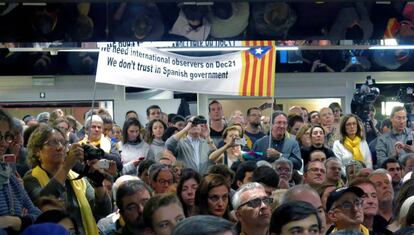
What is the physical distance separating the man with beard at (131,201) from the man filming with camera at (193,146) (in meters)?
3.78

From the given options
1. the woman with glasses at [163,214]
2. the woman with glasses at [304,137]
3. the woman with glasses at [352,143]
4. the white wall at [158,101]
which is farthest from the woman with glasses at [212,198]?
the white wall at [158,101]

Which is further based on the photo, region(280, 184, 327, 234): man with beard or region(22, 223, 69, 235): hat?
region(280, 184, 327, 234): man with beard

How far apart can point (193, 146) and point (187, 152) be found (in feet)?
0.36

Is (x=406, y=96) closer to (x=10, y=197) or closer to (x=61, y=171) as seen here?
(x=61, y=171)

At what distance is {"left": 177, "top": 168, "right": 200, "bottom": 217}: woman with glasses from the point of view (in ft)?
21.8

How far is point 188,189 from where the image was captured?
6.73 meters

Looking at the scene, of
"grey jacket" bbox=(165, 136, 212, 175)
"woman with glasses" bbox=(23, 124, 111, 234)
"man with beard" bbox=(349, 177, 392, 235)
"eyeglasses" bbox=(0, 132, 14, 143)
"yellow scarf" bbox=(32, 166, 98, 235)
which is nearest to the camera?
"eyeglasses" bbox=(0, 132, 14, 143)

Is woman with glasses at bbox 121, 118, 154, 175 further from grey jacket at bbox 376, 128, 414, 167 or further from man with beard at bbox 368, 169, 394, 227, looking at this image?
man with beard at bbox 368, 169, 394, 227

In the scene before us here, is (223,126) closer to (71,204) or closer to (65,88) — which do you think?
(71,204)

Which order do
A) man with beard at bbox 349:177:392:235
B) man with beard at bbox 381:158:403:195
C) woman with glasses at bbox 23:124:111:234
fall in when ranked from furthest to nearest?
man with beard at bbox 381:158:403:195 → man with beard at bbox 349:177:392:235 → woman with glasses at bbox 23:124:111:234

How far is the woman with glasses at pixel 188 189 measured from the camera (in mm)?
6656

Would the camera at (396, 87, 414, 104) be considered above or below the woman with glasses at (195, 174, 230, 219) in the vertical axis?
above

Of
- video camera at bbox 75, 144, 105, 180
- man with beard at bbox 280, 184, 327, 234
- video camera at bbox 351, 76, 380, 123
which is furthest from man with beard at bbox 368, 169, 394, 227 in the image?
video camera at bbox 351, 76, 380, 123

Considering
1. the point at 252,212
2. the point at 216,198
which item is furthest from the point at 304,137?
the point at 252,212
